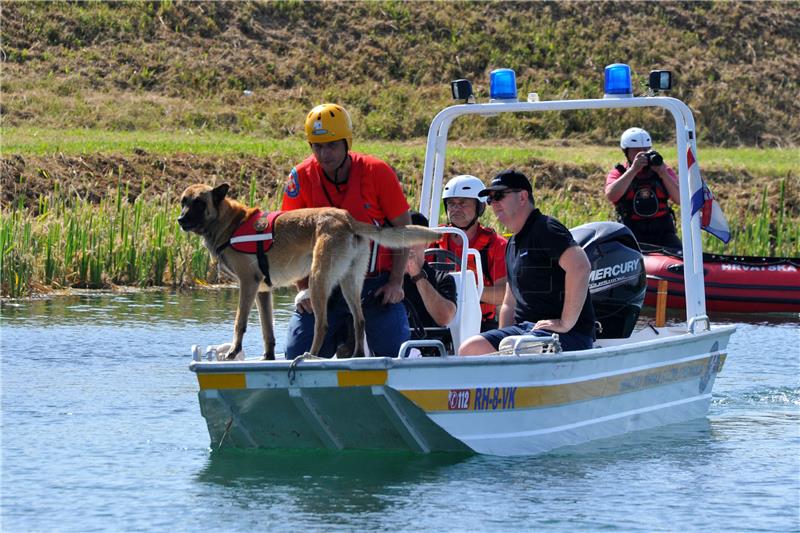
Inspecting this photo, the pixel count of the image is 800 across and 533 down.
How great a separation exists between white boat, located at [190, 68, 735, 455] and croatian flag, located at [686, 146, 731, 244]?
0.42 m

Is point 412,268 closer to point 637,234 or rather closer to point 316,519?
point 316,519

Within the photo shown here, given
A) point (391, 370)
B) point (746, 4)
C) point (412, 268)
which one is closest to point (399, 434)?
point (391, 370)

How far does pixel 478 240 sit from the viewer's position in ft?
31.1

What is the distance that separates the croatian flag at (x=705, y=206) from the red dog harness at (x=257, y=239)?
2.79 m

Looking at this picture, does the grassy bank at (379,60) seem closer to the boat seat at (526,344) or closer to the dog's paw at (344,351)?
the dog's paw at (344,351)

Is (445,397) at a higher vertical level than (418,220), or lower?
lower

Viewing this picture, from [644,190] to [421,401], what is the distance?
222 inches

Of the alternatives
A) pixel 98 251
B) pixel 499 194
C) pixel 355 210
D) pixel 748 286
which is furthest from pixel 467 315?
pixel 98 251

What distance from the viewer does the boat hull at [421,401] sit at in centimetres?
744

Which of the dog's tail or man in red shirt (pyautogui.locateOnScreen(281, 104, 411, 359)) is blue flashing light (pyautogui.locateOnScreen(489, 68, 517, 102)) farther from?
the dog's tail

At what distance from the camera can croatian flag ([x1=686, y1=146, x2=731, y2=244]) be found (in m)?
9.17

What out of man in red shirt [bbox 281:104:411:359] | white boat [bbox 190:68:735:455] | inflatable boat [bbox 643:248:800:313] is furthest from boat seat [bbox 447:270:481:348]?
inflatable boat [bbox 643:248:800:313]

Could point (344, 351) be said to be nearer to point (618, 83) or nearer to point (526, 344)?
point (526, 344)

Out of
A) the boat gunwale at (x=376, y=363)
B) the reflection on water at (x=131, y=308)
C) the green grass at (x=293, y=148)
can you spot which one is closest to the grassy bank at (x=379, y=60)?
the green grass at (x=293, y=148)
